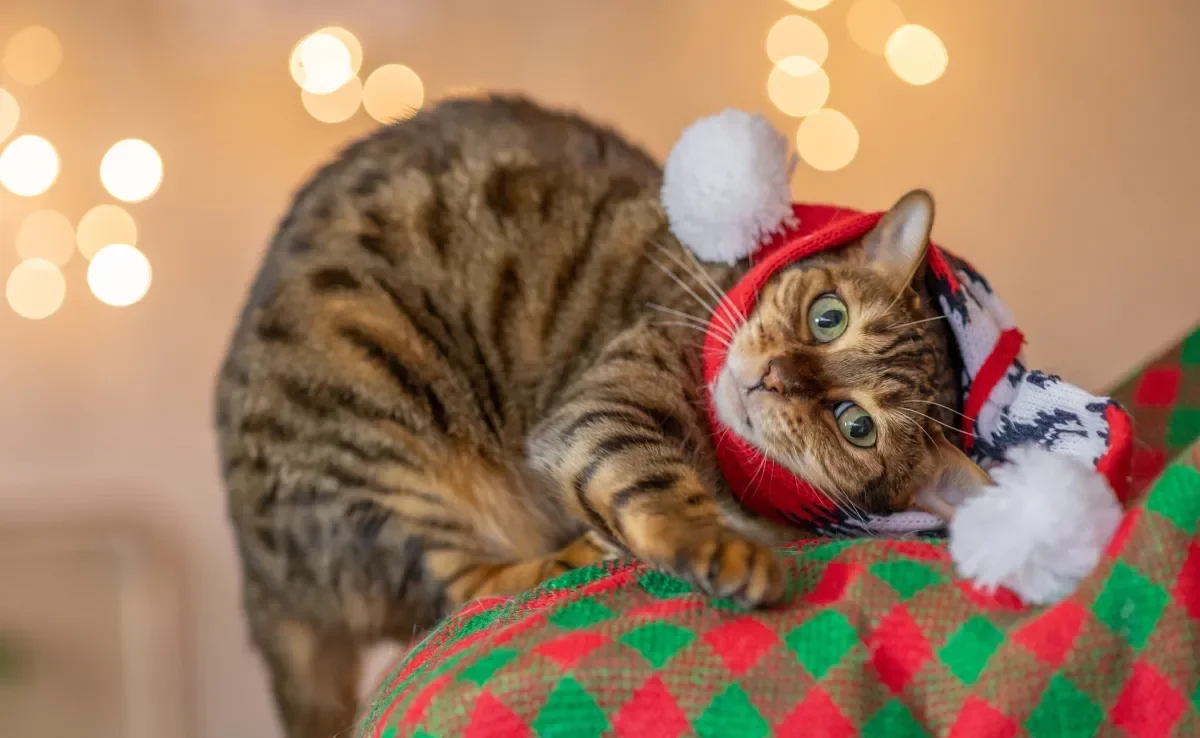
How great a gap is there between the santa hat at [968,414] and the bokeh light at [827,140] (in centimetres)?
66

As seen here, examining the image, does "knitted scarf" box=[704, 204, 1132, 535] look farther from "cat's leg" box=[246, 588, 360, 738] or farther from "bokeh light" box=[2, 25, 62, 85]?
"bokeh light" box=[2, 25, 62, 85]

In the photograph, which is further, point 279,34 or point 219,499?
point 279,34

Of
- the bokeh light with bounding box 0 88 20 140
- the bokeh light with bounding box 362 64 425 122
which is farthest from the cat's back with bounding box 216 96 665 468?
the bokeh light with bounding box 0 88 20 140

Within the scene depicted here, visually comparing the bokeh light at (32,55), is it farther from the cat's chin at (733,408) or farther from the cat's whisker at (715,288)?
the cat's chin at (733,408)

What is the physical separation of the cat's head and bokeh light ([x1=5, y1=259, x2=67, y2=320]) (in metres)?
1.30

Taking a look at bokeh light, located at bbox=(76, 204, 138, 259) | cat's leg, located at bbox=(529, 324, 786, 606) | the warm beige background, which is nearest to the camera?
cat's leg, located at bbox=(529, 324, 786, 606)

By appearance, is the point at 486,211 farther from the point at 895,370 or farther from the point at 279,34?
the point at 279,34

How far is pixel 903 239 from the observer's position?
1.01m

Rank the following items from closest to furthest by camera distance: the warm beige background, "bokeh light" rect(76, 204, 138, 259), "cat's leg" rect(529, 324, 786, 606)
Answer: "cat's leg" rect(529, 324, 786, 606) < the warm beige background < "bokeh light" rect(76, 204, 138, 259)

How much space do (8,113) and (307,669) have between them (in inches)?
48.2

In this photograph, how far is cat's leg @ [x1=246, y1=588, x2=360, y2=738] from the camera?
110cm

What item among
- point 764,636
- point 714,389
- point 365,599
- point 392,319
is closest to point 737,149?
point 714,389

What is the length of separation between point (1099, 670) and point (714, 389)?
0.49m

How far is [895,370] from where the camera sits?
97cm
